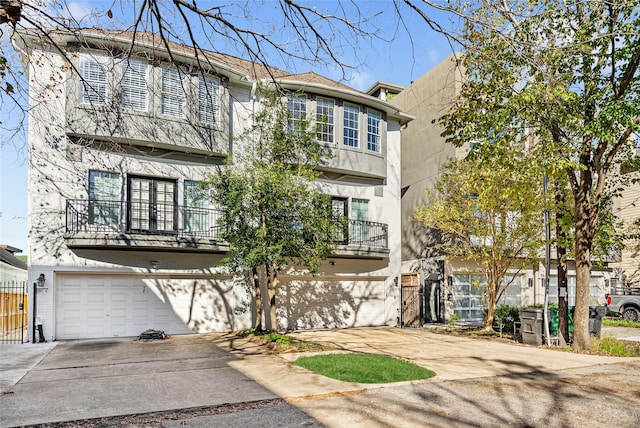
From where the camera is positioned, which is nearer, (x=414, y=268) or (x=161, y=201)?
(x=161, y=201)

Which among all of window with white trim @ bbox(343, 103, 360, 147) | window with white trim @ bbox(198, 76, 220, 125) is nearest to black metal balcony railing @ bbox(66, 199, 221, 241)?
window with white trim @ bbox(198, 76, 220, 125)

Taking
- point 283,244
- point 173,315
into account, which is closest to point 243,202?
point 283,244

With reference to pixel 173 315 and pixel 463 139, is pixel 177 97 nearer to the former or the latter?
pixel 173 315

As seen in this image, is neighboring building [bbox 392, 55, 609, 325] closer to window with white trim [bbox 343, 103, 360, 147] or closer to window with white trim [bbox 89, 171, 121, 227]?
window with white trim [bbox 343, 103, 360, 147]

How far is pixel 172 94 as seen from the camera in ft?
47.3

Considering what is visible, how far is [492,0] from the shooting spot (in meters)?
9.21

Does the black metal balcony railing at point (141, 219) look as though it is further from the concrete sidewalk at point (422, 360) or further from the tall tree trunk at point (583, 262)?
the tall tree trunk at point (583, 262)

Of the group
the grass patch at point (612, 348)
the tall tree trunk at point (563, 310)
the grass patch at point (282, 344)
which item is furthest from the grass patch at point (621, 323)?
the grass patch at point (282, 344)

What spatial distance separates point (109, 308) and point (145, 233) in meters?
2.51

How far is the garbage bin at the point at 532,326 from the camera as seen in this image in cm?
1259

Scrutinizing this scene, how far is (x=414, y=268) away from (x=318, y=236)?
347 inches

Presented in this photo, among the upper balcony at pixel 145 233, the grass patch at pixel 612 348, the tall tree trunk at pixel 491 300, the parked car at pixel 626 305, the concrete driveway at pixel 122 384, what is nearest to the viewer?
the concrete driveway at pixel 122 384

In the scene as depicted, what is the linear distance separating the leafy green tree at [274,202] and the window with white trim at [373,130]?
4.72 meters

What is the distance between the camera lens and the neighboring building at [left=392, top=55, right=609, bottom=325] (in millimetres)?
18438
